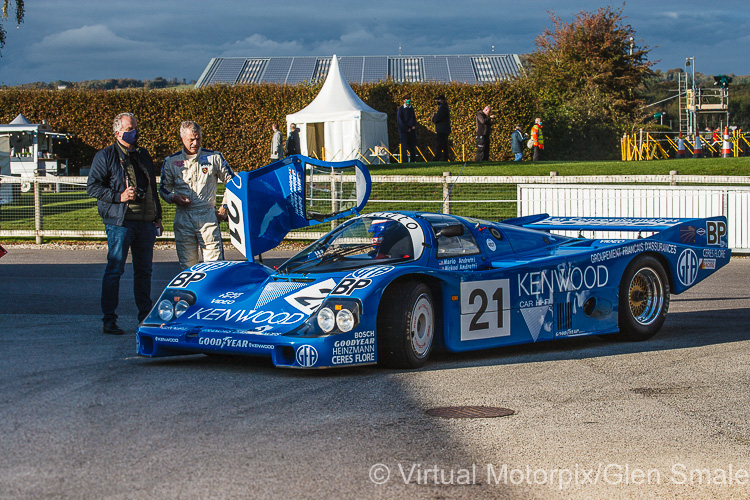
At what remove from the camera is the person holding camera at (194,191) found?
320 inches

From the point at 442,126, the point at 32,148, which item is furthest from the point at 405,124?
the point at 32,148

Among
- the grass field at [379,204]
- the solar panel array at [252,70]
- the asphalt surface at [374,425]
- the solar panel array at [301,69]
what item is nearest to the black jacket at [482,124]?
the grass field at [379,204]

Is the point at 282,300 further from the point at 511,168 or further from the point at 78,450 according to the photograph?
the point at 511,168

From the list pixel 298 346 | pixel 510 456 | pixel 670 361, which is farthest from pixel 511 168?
pixel 510 456

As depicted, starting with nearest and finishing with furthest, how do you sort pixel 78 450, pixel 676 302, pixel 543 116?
pixel 78 450 < pixel 676 302 < pixel 543 116

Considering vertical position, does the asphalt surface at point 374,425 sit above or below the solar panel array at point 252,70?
below

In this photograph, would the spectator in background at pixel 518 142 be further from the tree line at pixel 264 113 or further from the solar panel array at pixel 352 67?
the solar panel array at pixel 352 67

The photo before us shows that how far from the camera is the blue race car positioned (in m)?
5.97

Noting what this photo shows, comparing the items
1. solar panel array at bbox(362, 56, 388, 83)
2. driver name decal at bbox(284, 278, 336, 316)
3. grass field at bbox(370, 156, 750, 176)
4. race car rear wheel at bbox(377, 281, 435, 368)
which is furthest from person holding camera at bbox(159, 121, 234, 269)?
solar panel array at bbox(362, 56, 388, 83)

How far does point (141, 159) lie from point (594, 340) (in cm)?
438

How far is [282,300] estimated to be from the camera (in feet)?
21.1

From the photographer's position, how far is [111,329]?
7.78 meters

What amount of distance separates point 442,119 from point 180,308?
18689 millimetres

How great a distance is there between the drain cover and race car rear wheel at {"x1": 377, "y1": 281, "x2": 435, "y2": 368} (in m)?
1.05
